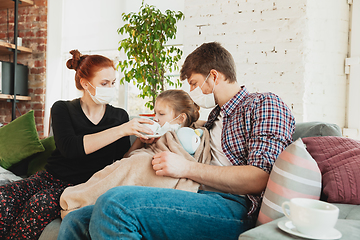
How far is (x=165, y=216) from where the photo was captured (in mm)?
1043

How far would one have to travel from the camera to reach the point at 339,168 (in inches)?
41.2

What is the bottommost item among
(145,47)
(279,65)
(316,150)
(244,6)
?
(316,150)

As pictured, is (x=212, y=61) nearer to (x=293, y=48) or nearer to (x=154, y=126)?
(x=154, y=126)

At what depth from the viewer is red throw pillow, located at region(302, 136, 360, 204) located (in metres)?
0.99

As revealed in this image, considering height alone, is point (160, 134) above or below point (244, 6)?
below

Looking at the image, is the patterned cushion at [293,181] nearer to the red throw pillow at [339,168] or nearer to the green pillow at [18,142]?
the red throw pillow at [339,168]

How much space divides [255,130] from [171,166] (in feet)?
1.22

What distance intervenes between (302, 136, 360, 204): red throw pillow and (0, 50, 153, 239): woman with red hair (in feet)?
2.48

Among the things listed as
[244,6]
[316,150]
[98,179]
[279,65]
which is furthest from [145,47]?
[316,150]

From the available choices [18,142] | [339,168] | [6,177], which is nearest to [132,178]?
[339,168]

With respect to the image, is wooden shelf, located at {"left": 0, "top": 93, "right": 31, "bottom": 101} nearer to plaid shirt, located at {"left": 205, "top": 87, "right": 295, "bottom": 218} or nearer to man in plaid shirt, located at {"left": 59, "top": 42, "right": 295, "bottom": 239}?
man in plaid shirt, located at {"left": 59, "top": 42, "right": 295, "bottom": 239}

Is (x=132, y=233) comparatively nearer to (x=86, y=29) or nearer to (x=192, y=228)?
(x=192, y=228)

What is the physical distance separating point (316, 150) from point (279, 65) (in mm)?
1519

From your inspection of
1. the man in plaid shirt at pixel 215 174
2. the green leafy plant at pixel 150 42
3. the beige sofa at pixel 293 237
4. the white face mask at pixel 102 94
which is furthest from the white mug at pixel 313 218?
the green leafy plant at pixel 150 42
